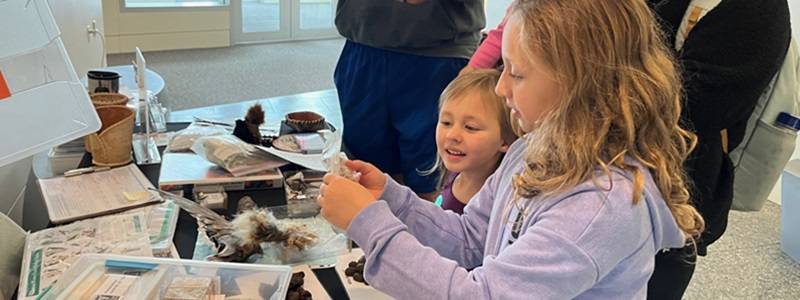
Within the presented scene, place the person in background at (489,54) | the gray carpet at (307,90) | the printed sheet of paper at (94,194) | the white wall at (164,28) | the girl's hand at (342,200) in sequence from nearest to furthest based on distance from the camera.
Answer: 1. the girl's hand at (342,200)
2. the printed sheet of paper at (94,194)
3. the person in background at (489,54)
4. the gray carpet at (307,90)
5. the white wall at (164,28)

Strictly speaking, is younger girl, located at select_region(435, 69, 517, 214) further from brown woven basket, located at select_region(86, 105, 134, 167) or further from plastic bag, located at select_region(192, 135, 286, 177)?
brown woven basket, located at select_region(86, 105, 134, 167)

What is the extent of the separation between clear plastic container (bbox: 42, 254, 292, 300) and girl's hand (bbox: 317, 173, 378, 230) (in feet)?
0.47

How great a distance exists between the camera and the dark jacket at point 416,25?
1647mm

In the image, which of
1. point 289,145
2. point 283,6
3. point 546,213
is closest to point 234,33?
point 283,6

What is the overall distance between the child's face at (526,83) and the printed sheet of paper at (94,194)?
76 cm

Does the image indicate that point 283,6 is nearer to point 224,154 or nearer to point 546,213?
point 224,154

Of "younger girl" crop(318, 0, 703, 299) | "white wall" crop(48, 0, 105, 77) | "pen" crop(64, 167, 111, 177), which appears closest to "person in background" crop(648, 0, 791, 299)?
"younger girl" crop(318, 0, 703, 299)

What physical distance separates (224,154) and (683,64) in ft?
2.96

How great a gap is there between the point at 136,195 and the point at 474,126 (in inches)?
26.8

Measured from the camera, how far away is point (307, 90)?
15.7ft

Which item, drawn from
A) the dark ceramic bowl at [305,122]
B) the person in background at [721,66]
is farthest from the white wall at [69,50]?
the person in background at [721,66]

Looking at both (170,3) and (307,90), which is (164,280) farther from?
(170,3)

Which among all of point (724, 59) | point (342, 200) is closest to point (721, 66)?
point (724, 59)

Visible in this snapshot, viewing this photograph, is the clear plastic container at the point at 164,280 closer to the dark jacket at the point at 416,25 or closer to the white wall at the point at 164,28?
the dark jacket at the point at 416,25
